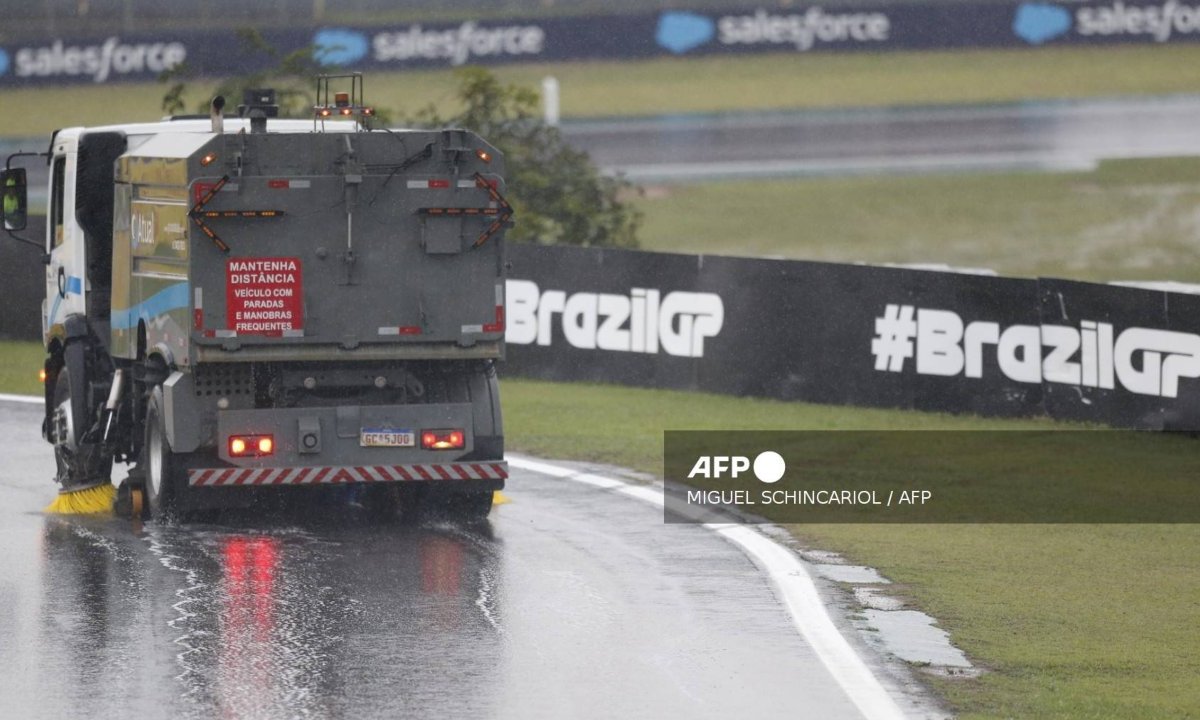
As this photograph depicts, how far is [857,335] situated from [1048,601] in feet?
33.5

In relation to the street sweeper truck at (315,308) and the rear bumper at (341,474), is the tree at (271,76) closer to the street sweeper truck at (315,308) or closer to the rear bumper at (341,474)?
the street sweeper truck at (315,308)

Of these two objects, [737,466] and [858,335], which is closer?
[737,466]

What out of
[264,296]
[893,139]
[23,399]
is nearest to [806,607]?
[264,296]

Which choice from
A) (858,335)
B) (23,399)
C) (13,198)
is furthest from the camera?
(23,399)

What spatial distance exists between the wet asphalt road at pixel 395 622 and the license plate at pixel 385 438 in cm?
63

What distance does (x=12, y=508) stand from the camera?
15586mm

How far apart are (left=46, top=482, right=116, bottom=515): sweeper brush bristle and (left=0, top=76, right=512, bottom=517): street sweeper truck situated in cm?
69

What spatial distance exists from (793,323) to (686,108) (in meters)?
21.8

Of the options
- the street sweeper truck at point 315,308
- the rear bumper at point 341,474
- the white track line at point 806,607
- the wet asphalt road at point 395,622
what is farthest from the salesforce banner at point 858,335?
the rear bumper at point 341,474

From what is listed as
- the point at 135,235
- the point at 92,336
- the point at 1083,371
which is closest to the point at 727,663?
the point at 135,235

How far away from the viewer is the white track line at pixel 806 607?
919 cm

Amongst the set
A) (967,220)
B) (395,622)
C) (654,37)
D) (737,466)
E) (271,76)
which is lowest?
(395,622)

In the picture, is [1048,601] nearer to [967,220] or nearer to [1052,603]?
[1052,603]

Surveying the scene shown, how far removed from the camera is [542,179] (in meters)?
28.4
